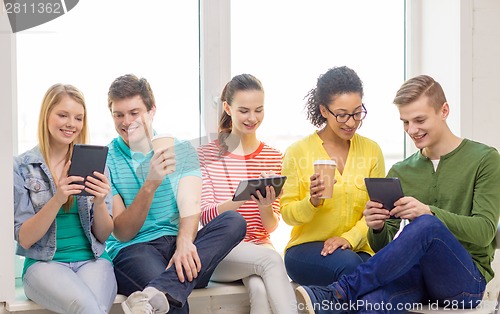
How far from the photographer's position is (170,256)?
2742 mm

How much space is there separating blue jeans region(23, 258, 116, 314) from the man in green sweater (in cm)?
67

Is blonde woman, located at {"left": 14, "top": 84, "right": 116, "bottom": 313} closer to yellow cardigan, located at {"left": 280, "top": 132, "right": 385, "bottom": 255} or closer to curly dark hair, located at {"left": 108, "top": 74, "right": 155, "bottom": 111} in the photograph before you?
curly dark hair, located at {"left": 108, "top": 74, "right": 155, "bottom": 111}

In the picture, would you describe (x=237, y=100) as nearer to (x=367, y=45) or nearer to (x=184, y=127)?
(x=184, y=127)

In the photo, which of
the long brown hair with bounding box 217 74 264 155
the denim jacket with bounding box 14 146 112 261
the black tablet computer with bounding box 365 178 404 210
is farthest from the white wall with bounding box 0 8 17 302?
the black tablet computer with bounding box 365 178 404 210

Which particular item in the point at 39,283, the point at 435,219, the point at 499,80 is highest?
the point at 499,80

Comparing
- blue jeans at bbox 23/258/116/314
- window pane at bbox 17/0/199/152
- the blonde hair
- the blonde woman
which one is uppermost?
window pane at bbox 17/0/199/152

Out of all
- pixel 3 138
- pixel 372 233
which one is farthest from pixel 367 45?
pixel 3 138

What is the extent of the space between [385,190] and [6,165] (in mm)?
1344

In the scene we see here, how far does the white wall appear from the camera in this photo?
8.62 feet

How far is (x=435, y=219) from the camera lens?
253cm

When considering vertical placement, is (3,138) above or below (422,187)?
above

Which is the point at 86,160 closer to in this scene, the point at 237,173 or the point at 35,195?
the point at 35,195

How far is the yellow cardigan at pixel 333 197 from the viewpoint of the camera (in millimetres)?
2863

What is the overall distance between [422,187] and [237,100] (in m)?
0.80
